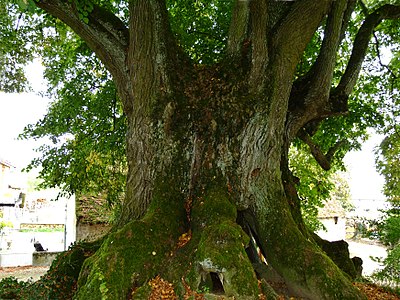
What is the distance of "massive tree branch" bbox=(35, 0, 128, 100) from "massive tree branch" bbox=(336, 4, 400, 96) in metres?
3.84

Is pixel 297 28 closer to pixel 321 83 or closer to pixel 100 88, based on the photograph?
pixel 321 83

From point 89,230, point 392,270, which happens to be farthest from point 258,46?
A: point 89,230

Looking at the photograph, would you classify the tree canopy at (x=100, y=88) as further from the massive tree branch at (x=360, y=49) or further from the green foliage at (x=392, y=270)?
the green foliage at (x=392, y=270)

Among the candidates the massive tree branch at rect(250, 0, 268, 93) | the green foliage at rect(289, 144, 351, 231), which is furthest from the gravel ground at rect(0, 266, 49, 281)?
the massive tree branch at rect(250, 0, 268, 93)

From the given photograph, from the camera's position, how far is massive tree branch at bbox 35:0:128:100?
18.3ft

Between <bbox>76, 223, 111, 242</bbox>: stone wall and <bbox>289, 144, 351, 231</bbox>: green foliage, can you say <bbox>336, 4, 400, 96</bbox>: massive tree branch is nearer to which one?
<bbox>289, 144, 351, 231</bbox>: green foliage

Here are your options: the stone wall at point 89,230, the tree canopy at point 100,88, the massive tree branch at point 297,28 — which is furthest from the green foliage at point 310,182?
the stone wall at point 89,230

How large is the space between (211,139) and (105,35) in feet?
7.90

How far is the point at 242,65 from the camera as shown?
5.48 m

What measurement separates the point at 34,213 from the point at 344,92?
3635 cm

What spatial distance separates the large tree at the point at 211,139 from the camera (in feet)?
14.8

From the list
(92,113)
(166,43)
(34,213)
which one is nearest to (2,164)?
(34,213)

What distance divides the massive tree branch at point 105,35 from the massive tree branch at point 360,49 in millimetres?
3845

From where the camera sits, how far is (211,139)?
532cm
